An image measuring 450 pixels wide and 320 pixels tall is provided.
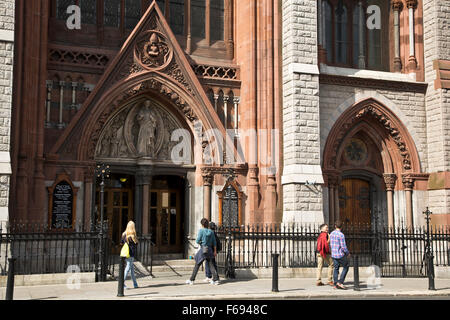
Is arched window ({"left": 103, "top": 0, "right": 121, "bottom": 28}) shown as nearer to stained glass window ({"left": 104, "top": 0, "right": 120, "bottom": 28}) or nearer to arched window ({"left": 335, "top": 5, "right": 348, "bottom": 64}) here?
stained glass window ({"left": 104, "top": 0, "right": 120, "bottom": 28})

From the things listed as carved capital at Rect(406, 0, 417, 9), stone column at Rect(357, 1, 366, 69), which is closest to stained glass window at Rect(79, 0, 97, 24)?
stone column at Rect(357, 1, 366, 69)

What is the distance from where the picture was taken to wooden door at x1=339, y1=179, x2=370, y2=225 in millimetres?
22422

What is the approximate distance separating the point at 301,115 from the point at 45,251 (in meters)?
9.94

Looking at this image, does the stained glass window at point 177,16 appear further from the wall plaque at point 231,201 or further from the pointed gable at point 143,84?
the wall plaque at point 231,201

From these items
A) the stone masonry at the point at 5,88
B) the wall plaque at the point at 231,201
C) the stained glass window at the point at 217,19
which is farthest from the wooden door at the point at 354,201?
the stone masonry at the point at 5,88

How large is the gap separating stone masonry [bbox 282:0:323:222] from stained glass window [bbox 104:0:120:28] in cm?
632

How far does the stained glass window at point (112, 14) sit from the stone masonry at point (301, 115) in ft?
20.7

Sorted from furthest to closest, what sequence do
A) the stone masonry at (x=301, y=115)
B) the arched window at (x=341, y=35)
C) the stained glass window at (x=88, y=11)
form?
the arched window at (x=341, y=35), the stained glass window at (x=88, y=11), the stone masonry at (x=301, y=115)

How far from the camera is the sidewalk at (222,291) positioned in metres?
12.5

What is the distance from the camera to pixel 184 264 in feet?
63.7

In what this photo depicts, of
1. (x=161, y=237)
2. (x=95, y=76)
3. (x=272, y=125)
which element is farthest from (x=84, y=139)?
(x=272, y=125)

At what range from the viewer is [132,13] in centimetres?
2111

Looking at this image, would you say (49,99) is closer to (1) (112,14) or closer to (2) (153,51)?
(2) (153,51)

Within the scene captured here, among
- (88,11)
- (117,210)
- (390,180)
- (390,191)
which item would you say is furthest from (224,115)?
(390,191)
